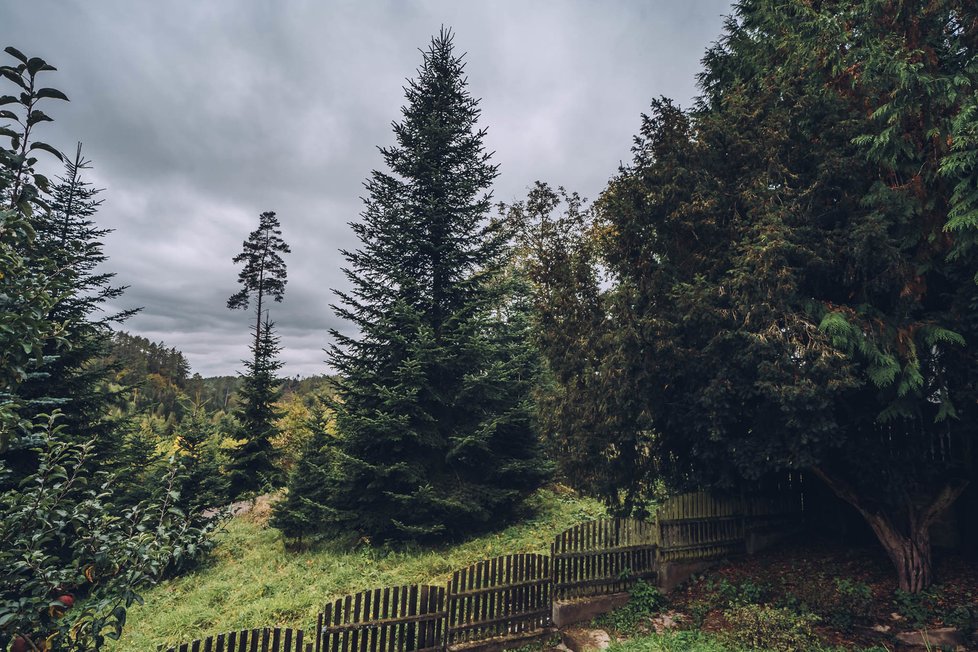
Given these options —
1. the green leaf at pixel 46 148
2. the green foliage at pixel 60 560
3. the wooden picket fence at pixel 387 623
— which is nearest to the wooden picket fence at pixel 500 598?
the wooden picket fence at pixel 387 623

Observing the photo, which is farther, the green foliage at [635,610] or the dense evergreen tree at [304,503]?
the dense evergreen tree at [304,503]

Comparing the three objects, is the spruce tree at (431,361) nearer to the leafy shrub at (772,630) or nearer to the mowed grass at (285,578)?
the mowed grass at (285,578)

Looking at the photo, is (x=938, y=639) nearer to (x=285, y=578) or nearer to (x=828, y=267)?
(x=828, y=267)

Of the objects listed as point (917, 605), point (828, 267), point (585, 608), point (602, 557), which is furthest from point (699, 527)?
point (828, 267)

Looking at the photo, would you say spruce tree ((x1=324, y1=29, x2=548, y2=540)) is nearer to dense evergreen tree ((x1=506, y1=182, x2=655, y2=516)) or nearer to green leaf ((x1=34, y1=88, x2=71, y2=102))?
dense evergreen tree ((x1=506, y1=182, x2=655, y2=516))

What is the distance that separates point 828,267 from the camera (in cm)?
845

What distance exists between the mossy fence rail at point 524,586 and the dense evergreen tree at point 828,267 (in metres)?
2.10

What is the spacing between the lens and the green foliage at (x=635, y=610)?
9.23 m

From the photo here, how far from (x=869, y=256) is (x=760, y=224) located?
6.52 feet

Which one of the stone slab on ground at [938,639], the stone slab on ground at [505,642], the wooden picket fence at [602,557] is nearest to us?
the stone slab on ground at [938,639]

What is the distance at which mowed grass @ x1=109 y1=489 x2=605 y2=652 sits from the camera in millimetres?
9320

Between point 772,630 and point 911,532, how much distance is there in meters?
3.96

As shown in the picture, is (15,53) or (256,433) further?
(256,433)

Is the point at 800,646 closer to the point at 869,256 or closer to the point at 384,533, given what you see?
the point at 869,256
